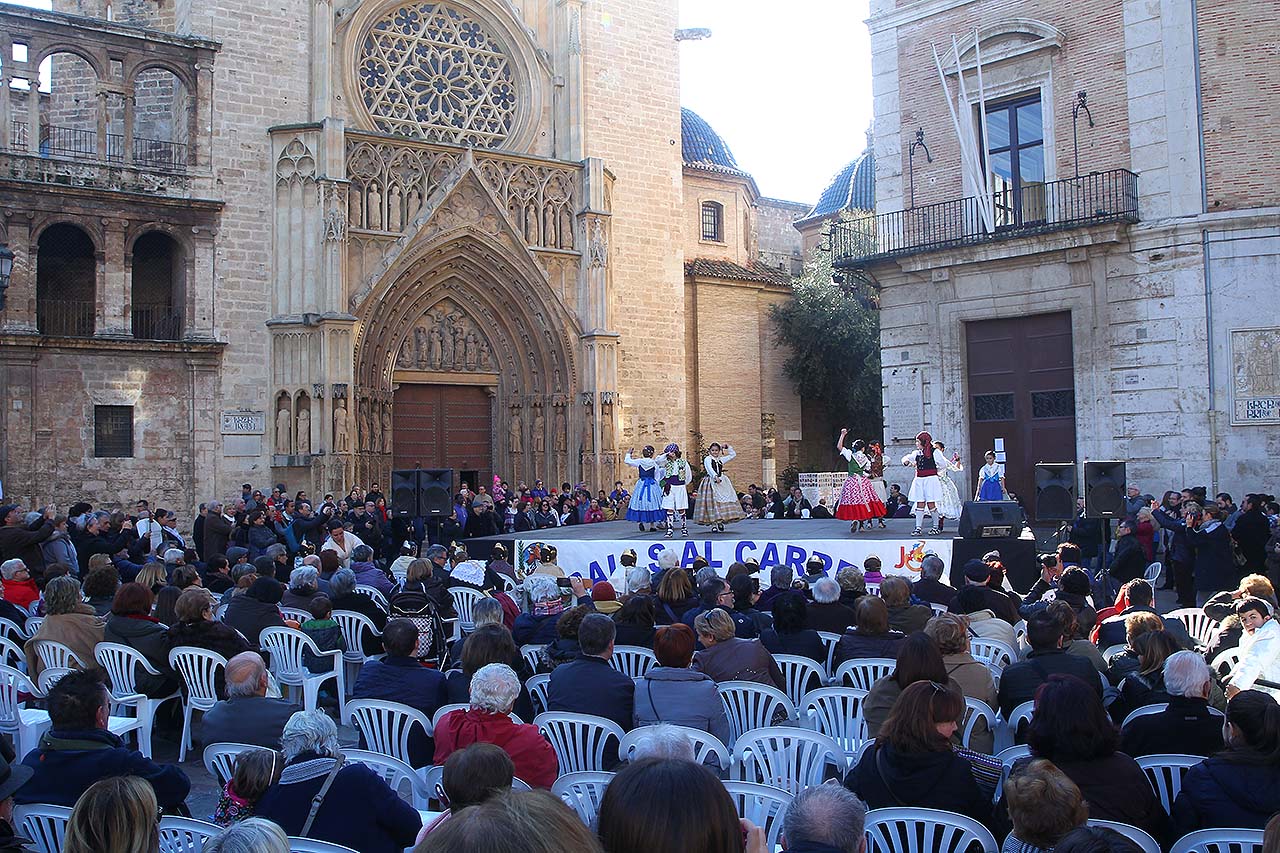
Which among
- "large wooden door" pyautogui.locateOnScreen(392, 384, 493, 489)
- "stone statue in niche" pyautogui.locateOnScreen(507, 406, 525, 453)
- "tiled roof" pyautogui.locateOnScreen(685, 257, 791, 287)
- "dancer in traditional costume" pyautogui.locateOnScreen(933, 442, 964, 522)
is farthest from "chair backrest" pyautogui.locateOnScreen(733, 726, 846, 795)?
"tiled roof" pyautogui.locateOnScreen(685, 257, 791, 287)

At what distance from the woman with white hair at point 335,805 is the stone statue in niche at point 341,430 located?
1853cm

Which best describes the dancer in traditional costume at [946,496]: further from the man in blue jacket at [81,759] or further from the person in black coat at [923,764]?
the man in blue jacket at [81,759]

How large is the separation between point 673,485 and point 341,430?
8.08 metres

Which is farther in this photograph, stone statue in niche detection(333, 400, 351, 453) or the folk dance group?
stone statue in niche detection(333, 400, 351, 453)

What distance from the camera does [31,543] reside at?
1266cm

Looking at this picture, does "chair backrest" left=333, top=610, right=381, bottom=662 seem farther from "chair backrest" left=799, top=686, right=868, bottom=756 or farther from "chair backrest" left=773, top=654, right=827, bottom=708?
"chair backrest" left=799, top=686, right=868, bottom=756

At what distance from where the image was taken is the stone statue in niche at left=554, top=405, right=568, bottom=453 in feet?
84.6

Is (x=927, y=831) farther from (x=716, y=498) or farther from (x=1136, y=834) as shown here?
(x=716, y=498)

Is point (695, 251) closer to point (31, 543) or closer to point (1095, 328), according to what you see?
point (1095, 328)

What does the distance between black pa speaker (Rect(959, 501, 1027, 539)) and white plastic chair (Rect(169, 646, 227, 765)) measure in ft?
29.5

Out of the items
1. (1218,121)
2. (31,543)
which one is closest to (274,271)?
(31,543)

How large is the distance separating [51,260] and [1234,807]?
22927 millimetres

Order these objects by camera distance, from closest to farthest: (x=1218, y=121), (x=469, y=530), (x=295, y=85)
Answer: (x=1218, y=121), (x=469, y=530), (x=295, y=85)

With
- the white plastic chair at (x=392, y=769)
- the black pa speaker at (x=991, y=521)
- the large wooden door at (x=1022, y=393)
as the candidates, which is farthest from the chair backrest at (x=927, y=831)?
the large wooden door at (x=1022, y=393)
